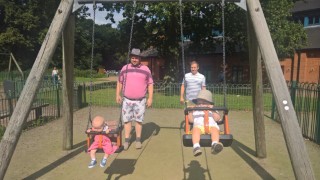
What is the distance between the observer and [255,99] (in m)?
6.36

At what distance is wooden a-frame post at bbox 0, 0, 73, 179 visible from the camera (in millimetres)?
4121

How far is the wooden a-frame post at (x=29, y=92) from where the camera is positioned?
4.12m

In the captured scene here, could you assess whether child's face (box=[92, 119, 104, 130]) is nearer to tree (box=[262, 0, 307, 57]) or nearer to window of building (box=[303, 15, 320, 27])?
tree (box=[262, 0, 307, 57])

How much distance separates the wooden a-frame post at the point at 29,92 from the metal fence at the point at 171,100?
446cm

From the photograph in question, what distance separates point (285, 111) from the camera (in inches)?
154

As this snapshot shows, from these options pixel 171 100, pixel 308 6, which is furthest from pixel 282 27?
pixel 308 6

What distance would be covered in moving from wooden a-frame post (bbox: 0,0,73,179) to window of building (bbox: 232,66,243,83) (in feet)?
84.5

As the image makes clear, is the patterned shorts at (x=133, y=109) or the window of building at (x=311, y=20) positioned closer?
the patterned shorts at (x=133, y=109)

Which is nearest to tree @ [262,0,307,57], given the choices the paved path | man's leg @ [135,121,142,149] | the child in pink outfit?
the paved path

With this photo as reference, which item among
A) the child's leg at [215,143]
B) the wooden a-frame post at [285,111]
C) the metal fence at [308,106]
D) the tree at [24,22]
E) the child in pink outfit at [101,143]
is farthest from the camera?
the tree at [24,22]

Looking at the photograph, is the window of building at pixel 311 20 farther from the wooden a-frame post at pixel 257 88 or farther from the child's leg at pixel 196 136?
the child's leg at pixel 196 136

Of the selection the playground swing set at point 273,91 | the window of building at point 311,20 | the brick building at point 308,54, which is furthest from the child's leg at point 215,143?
the window of building at point 311,20

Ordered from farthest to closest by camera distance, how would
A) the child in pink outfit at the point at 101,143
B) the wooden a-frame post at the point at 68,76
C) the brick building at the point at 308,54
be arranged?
the brick building at the point at 308,54 < the wooden a-frame post at the point at 68,76 < the child in pink outfit at the point at 101,143

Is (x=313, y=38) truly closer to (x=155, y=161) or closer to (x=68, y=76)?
(x=155, y=161)
